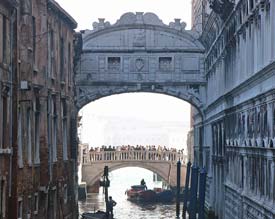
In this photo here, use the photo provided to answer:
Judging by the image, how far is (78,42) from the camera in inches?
933

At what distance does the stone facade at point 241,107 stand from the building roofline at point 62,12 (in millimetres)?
3671

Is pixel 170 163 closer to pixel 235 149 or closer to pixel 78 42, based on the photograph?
pixel 78 42

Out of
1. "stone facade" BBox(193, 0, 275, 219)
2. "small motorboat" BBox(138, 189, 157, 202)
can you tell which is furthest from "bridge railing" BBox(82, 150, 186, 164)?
"stone facade" BBox(193, 0, 275, 219)

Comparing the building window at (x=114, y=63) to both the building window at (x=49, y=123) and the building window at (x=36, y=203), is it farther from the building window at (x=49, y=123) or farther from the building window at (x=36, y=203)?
the building window at (x=36, y=203)

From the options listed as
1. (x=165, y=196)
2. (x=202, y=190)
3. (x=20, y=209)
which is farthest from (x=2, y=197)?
(x=165, y=196)

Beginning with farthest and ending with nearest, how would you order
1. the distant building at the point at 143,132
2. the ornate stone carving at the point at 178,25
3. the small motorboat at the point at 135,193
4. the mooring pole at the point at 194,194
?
the distant building at the point at 143,132 < the small motorboat at the point at 135,193 < the ornate stone carving at the point at 178,25 < the mooring pole at the point at 194,194

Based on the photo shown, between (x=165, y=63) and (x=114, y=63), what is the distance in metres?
1.68

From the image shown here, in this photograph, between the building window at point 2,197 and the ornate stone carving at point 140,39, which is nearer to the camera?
the building window at point 2,197

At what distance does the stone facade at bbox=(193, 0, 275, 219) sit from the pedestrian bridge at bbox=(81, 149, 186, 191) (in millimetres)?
15047

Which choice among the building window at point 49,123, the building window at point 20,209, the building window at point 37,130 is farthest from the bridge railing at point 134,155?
the building window at point 20,209

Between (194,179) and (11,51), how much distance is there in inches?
491

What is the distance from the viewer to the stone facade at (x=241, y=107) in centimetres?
1348

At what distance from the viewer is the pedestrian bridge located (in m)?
40.2

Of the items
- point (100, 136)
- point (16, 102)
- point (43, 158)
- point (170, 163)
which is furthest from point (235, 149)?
point (100, 136)
